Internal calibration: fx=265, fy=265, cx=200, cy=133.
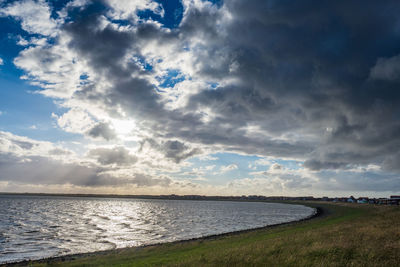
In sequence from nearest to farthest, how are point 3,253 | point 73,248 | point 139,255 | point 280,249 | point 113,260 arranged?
point 280,249, point 113,260, point 139,255, point 3,253, point 73,248

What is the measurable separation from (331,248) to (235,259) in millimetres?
6173

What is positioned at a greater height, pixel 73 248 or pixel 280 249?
pixel 280 249

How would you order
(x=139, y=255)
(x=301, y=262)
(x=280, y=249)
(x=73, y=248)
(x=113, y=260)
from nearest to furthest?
(x=301, y=262) < (x=280, y=249) < (x=113, y=260) < (x=139, y=255) < (x=73, y=248)

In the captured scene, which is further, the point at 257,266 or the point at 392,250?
the point at 392,250

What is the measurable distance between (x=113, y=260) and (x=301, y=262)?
19164 mm

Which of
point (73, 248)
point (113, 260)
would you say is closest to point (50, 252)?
point (73, 248)

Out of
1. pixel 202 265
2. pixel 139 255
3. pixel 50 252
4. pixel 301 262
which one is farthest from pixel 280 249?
pixel 50 252

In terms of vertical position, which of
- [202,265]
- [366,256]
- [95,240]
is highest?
[366,256]

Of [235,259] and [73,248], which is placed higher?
[235,259]

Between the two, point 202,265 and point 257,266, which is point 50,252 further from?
point 257,266

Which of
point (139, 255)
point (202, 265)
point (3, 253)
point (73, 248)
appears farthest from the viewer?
point (73, 248)

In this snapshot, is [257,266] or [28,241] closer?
[257,266]

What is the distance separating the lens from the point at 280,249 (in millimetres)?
18438

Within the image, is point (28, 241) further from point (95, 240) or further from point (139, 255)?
point (139, 255)
